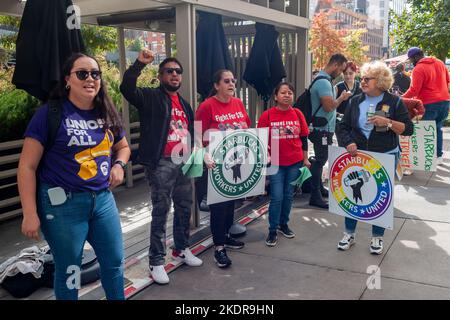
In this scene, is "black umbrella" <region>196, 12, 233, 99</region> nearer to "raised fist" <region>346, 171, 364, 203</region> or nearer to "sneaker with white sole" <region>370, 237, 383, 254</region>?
"raised fist" <region>346, 171, 364, 203</region>

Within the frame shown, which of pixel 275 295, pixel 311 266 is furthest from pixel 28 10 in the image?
pixel 311 266

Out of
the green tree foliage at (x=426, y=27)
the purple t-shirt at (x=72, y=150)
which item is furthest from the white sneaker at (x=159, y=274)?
the green tree foliage at (x=426, y=27)

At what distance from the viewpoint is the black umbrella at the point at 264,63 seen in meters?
5.80

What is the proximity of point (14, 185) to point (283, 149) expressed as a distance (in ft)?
11.5

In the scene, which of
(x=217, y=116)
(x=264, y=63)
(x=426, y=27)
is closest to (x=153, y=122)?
(x=217, y=116)

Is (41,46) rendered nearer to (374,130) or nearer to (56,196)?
(56,196)

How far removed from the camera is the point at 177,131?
12.3ft

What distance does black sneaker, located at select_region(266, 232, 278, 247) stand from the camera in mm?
4516

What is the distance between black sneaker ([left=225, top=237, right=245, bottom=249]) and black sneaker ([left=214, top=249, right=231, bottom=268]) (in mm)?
440

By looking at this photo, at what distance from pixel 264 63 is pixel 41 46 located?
3.33 m

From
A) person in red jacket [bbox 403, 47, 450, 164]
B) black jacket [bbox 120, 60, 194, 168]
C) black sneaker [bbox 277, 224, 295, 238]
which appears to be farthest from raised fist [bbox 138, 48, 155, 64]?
person in red jacket [bbox 403, 47, 450, 164]

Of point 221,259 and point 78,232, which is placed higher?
point 78,232
